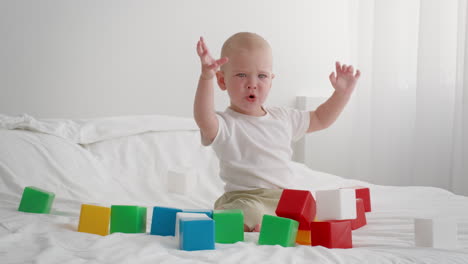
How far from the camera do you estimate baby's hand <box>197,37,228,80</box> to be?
4.39 feet

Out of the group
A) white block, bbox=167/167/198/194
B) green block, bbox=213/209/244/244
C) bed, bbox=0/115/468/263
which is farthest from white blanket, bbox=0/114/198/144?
green block, bbox=213/209/244/244

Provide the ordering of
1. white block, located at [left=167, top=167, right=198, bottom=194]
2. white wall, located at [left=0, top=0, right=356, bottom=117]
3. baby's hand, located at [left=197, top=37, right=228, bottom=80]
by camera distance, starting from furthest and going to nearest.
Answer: white wall, located at [left=0, top=0, right=356, bottom=117], white block, located at [left=167, top=167, right=198, bottom=194], baby's hand, located at [left=197, top=37, right=228, bottom=80]

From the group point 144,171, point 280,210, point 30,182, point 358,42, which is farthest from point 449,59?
point 30,182

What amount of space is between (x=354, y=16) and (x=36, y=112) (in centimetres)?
192

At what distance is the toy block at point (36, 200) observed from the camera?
1.41 metres

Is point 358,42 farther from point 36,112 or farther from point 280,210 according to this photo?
point 280,210

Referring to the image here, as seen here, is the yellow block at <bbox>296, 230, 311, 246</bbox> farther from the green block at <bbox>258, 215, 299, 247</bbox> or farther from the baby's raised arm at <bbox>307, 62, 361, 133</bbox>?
the baby's raised arm at <bbox>307, 62, 361, 133</bbox>

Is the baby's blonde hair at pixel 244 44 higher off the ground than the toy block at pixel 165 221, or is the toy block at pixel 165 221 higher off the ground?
the baby's blonde hair at pixel 244 44

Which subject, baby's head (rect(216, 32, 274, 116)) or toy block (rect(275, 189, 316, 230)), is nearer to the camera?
toy block (rect(275, 189, 316, 230))

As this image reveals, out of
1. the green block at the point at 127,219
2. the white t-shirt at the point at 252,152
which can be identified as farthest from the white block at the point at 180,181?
the green block at the point at 127,219

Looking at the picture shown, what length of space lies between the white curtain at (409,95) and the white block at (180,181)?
4.44ft

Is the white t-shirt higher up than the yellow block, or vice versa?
the white t-shirt

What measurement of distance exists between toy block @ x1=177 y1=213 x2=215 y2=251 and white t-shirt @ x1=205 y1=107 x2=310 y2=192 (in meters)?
0.51

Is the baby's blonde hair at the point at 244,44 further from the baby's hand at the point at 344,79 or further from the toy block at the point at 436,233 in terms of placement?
the toy block at the point at 436,233
